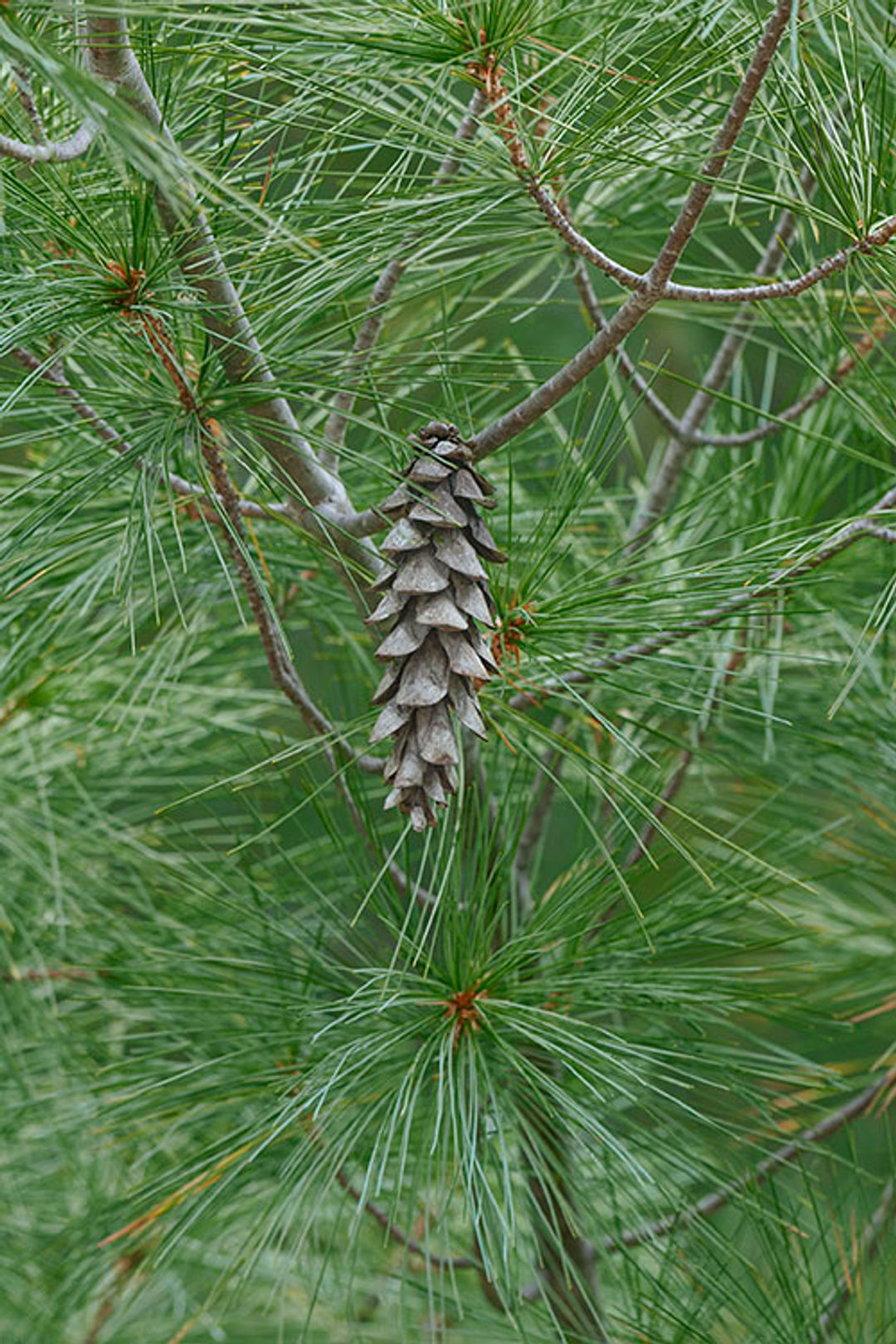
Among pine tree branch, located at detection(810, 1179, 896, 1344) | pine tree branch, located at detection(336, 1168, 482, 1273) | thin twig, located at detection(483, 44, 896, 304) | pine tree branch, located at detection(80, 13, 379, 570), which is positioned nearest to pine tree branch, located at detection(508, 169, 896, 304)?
thin twig, located at detection(483, 44, 896, 304)

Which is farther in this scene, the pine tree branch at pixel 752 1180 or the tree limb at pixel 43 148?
the pine tree branch at pixel 752 1180

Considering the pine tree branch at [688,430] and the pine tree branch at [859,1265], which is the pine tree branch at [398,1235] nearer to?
the pine tree branch at [859,1265]

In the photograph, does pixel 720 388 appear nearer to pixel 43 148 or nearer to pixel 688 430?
pixel 688 430

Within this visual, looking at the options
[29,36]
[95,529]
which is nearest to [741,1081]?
[95,529]

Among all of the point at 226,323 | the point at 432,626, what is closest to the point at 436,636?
the point at 432,626

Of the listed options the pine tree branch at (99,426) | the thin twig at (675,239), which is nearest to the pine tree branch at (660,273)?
the thin twig at (675,239)

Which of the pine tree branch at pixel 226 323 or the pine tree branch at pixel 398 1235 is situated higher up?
the pine tree branch at pixel 226 323

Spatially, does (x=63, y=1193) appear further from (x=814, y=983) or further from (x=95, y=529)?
(x=95, y=529)
